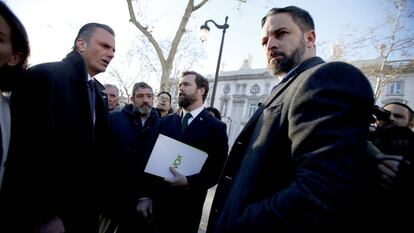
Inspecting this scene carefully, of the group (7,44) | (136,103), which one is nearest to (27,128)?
(7,44)

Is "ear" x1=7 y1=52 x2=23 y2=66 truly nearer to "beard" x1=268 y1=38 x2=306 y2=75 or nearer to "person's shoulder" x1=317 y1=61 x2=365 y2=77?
"beard" x1=268 y1=38 x2=306 y2=75

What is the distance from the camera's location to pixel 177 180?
2672 millimetres

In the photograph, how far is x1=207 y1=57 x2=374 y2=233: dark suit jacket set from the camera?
3.04ft

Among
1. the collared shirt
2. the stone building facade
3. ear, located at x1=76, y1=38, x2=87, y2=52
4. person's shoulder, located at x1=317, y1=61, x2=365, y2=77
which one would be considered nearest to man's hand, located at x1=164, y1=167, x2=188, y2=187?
the collared shirt

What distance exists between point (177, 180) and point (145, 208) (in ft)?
1.67

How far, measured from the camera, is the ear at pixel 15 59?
1.76 m

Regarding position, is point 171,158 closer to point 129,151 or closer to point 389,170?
point 129,151

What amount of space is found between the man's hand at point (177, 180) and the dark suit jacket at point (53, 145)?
2.47 ft

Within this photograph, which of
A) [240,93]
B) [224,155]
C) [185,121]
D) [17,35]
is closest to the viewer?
[17,35]

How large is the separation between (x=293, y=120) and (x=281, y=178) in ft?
1.01

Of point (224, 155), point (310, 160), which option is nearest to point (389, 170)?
point (310, 160)

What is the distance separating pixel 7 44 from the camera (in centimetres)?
168

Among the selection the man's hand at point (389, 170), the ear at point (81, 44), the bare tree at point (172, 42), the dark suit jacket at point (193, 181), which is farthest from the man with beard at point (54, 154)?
the bare tree at point (172, 42)

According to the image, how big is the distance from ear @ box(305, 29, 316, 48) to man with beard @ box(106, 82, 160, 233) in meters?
2.29
